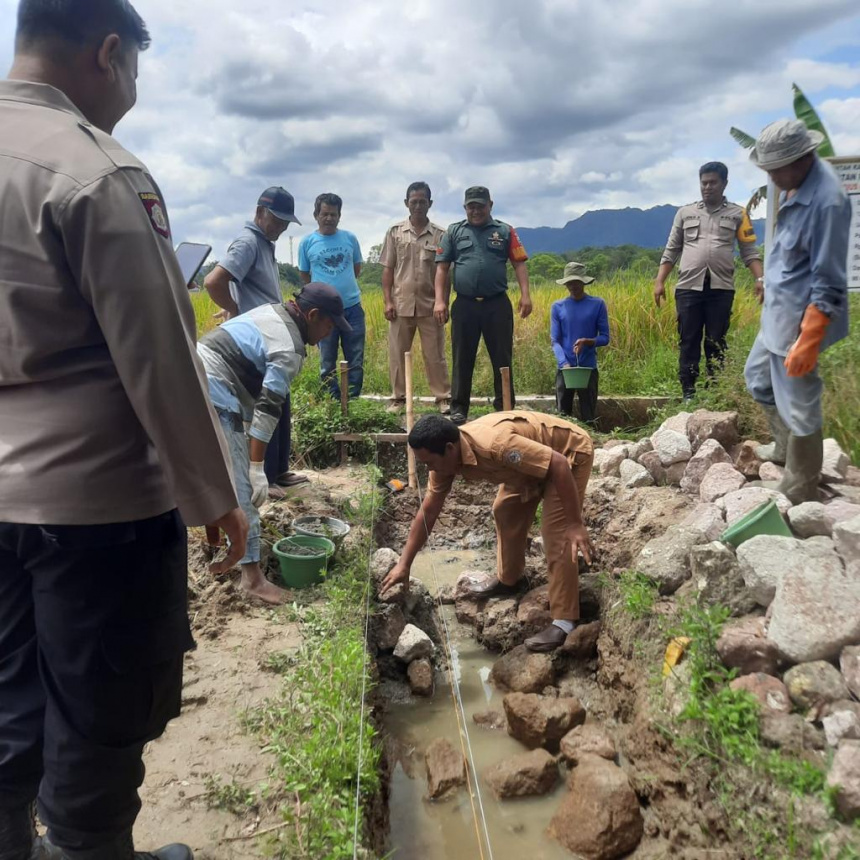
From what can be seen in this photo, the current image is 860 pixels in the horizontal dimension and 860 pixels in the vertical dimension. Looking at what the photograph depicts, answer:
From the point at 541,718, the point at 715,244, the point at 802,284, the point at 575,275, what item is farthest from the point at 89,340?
the point at 715,244

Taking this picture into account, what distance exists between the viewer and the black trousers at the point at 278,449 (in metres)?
4.74

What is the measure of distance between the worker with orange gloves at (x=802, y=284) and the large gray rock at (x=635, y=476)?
1.24m

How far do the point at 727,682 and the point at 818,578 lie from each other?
20.6 inches

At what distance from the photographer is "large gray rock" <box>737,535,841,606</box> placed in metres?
2.76

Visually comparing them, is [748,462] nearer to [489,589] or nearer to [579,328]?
[489,589]

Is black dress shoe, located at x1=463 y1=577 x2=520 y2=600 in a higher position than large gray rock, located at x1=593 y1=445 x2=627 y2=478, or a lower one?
lower

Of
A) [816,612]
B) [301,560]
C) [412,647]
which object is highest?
[816,612]

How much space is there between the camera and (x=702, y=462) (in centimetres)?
420

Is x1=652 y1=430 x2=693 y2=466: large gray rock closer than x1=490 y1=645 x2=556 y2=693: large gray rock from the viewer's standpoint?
No

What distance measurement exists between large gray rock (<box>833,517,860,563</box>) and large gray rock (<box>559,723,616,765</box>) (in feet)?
4.21

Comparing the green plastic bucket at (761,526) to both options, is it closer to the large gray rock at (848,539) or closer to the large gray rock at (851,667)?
the large gray rock at (848,539)

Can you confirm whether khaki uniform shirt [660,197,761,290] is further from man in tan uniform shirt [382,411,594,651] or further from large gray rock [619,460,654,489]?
man in tan uniform shirt [382,411,594,651]

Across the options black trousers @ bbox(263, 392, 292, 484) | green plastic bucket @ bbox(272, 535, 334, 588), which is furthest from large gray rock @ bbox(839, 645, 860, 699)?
black trousers @ bbox(263, 392, 292, 484)

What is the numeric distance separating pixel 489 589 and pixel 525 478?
882 millimetres
